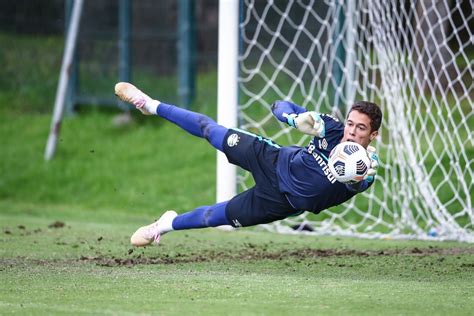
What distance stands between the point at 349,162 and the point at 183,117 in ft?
5.01

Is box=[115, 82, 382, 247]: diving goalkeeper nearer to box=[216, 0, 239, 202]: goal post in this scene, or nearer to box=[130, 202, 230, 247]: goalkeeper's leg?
box=[130, 202, 230, 247]: goalkeeper's leg

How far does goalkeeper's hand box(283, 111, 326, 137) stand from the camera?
7074 mm

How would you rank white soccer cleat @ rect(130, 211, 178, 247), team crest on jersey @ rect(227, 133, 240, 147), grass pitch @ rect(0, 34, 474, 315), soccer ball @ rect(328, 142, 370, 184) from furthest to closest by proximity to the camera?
white soccer cleat @ rect(130, 211, 178, 247) < team crest on jersey @ rect(227, 133, 240, 147) < soccer ball @ rect(328, 142, 370, 184) < grass pitch @ rect(0, 34, 474, 315)

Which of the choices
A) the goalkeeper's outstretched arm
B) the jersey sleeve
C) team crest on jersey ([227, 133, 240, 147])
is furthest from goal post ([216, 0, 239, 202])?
the goalkeeper's outstretched arm

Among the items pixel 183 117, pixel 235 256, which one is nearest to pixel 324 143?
pixel 183 117

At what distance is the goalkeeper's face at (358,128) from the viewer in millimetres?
7160

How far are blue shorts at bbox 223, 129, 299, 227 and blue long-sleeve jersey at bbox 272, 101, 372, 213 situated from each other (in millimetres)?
92

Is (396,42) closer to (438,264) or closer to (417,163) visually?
(417,163)

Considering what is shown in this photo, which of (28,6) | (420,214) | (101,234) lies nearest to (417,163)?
(420,214)

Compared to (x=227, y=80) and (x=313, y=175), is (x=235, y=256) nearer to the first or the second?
(x=313, y=175)

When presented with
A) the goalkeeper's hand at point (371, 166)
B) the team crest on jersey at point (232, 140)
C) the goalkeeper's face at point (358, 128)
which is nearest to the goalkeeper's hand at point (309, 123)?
the goalkeeper's face at point (358, 128)

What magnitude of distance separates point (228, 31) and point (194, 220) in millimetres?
3182

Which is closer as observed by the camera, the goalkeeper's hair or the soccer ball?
the soccer ball

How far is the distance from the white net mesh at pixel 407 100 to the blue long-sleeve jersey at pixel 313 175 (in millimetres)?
2965
